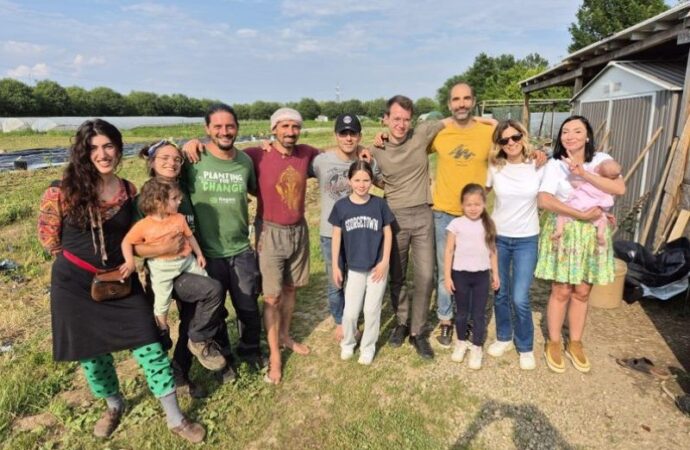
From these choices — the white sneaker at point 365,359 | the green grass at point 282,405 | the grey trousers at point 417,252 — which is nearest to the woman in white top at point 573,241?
the grey trousers at point 417,252

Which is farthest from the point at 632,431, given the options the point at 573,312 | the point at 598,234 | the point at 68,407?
the point at 68,407

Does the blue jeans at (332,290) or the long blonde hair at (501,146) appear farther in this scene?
the blue jeans at (332,290)

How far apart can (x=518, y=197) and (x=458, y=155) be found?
1.98ft

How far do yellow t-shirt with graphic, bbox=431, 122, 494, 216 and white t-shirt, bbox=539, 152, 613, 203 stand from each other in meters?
0.47

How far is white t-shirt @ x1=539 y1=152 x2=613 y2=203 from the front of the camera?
324 centimetres

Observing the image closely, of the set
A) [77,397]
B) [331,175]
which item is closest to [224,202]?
[331,175]

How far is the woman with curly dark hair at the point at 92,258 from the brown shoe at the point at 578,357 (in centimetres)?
304

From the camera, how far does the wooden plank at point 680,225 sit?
4.84m

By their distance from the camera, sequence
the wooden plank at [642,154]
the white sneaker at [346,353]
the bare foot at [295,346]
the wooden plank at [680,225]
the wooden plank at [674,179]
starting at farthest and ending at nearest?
1. the wooden plank at [642,154]
2. the wooden plank at [674,179]
3. the wooden plank at [680,225]
4. the bare foot at [295,346]
5. the white sneaker at [346,353]

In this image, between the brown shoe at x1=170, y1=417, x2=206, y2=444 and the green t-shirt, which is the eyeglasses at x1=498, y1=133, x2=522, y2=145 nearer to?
the green t-shirt

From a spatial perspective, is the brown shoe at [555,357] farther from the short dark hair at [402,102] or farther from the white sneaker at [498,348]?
the short dark hair at [402,102]

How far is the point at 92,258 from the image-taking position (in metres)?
2.65

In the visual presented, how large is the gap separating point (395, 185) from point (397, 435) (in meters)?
1.95

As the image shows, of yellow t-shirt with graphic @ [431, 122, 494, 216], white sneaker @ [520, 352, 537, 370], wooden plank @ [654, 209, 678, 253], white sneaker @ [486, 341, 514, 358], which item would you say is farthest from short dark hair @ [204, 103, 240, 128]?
wooden plank @ [654, 209, 678, 253]
